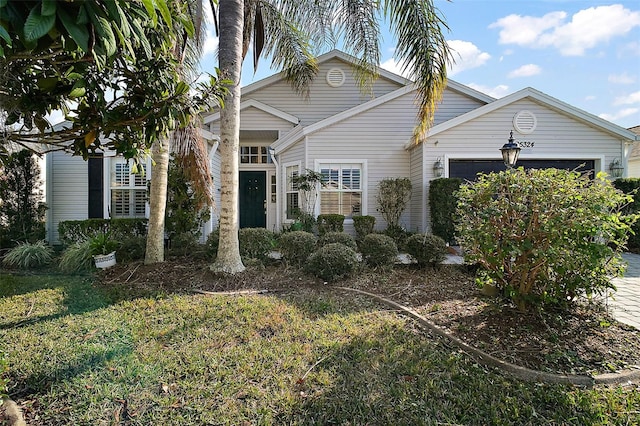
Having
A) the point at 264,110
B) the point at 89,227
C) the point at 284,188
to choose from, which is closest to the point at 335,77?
the point at 264,110

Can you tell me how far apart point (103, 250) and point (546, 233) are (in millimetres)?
7951

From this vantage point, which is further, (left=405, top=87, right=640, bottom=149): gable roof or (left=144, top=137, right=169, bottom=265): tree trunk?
(left=405, top=87, right=640, bottom=149): gable roof

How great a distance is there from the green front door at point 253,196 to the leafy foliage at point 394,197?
4.56 metres

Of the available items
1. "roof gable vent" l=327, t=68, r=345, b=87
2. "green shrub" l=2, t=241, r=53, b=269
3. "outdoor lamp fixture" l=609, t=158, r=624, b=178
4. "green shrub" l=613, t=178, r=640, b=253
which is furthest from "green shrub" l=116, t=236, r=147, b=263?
"outdoor lamp fixture" l=609, t=158, r=624, b=178

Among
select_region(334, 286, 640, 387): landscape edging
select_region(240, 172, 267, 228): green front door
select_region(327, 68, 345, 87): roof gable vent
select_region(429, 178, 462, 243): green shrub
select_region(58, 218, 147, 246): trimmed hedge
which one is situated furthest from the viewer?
select_region(327, 68, 345, 87): roof gable vent

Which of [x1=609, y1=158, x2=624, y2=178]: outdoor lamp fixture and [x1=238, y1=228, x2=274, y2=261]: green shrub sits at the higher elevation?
[x1=609, y1=158, x2=624, y2=178]: outdoor lamp fixture

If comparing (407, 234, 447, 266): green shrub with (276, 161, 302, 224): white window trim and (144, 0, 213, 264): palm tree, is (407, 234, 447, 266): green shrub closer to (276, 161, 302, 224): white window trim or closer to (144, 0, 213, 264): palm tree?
(144, 0, 213, 264): palm tree

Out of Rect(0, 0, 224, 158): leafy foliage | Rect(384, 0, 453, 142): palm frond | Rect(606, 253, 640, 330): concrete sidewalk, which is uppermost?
Rect(384, 0, 453, 142): palm frond

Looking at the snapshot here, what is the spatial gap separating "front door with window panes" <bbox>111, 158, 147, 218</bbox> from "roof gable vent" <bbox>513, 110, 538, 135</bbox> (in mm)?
10772

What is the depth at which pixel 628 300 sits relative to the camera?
4.88 m

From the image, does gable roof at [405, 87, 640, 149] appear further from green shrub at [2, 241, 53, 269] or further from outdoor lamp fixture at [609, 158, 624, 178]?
green shrub at [2, 241, 53, 269]

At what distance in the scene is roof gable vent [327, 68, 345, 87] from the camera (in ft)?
39.3

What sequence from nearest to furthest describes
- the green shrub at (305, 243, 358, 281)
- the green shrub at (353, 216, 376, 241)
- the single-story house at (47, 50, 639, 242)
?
the green shrub at (305, 243, 358, 281), the single-story house at (47, 50, 639, 242), the green shrub at (353, 216, 376, 241)

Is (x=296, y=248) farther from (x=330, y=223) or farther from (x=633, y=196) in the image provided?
(x=633, y=196)
